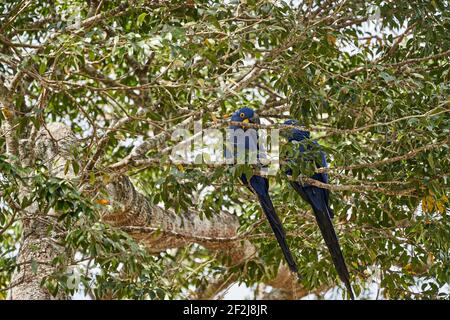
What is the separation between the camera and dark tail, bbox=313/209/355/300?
4.47 m

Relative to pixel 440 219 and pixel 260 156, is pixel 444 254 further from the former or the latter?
pixel 260 156

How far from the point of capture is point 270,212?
4.64m

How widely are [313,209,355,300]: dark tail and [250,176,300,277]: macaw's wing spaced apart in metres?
0.23

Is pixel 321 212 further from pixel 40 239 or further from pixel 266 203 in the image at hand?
pixel 40 239

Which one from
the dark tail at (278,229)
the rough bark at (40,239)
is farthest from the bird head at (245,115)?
the rough bark at (40,239)

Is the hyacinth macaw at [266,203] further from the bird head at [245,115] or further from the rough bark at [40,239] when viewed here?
the rough bark at [40,239]

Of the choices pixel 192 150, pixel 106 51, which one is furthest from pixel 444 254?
pixel 106 51

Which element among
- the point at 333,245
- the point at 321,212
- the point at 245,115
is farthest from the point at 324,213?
the point at 245,115

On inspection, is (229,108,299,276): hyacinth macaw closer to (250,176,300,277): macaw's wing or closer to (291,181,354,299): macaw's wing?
(250,176,300,277): macaw's wing

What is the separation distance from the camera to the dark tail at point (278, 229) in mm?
4488

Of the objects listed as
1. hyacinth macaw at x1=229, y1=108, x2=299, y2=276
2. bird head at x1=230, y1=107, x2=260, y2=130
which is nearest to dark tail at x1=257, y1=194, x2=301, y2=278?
hyacinth macaw at x1=229, y1=108, x2=299, y2=276

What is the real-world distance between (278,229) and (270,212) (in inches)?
5.6

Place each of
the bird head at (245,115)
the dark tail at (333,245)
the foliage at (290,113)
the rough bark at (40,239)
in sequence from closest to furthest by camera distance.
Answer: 1. the foliage at (290,113)
2. the rough bark at (40,239)
3. the dark tail at (333,245)
4. the bird head at (245,115)

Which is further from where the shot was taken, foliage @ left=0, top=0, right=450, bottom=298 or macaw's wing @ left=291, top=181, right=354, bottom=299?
macaw's wing @ left=291, top=181, right=354, bottom=299
